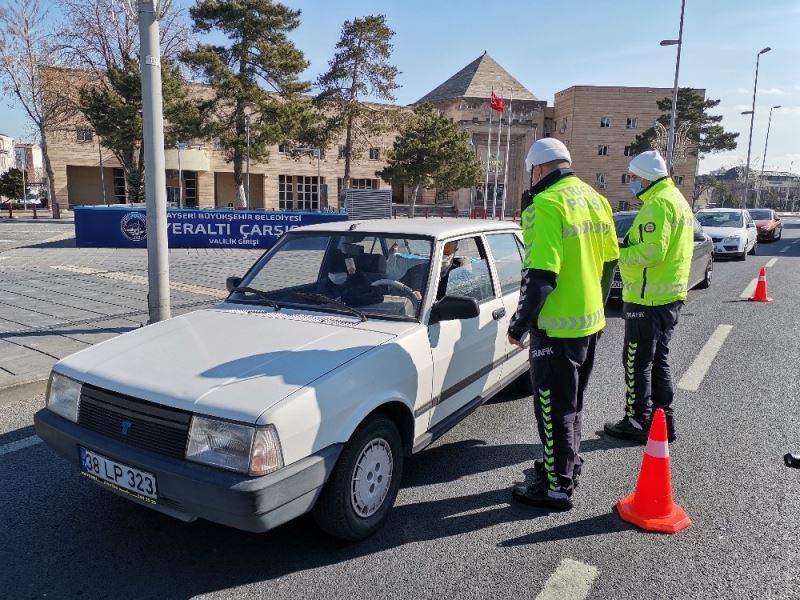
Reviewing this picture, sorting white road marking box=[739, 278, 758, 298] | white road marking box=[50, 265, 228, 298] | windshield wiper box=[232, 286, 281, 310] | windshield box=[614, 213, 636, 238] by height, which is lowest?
white road marking box=[50, 265, 228, 298]

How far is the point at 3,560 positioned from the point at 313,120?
106ft

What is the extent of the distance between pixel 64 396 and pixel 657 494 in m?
3.17

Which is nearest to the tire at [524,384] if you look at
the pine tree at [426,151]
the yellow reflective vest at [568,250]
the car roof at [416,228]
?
the car roof at [416,228]

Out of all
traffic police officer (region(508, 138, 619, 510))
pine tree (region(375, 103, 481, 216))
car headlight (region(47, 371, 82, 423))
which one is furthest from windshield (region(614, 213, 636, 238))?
pine tree (region(375, 103, 481, 216))

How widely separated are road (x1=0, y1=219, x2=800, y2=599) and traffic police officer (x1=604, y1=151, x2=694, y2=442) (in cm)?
33

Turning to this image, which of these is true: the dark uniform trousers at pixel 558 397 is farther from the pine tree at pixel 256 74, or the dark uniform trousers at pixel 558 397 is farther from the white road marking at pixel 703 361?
the pine tree at pixel 256 74

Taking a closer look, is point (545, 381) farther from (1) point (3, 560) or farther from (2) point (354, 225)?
(1) point (3, 560)

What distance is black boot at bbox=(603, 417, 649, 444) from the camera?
427 centimetres

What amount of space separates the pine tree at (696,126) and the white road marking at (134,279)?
195 ft

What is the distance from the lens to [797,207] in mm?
105750

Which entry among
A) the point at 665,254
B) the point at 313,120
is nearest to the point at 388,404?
the point at 665,254

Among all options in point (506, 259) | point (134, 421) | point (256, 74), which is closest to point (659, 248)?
point (506, 259)

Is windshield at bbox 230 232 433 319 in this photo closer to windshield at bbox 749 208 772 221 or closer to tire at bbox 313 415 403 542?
tire at bbox 313 415 403 542

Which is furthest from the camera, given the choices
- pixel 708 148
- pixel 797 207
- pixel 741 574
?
pixel 797 207
